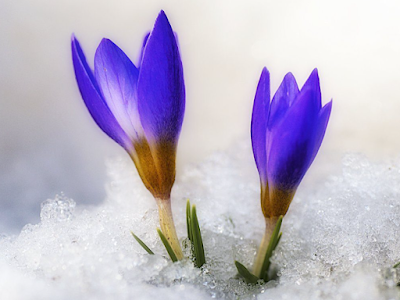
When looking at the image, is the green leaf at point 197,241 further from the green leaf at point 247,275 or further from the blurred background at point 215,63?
the blurred background at point 215,63

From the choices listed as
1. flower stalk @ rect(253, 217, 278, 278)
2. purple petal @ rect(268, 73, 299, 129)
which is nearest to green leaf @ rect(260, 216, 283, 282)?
flower stalk @ rect(253, 217, 278, 278)

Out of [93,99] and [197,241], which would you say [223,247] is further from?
[93,99]

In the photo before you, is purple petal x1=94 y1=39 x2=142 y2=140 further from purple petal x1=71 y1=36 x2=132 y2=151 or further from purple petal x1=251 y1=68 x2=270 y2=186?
purple petal x1=251 y1=68 x2=270 y2=186

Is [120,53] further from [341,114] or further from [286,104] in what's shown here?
[341,114]

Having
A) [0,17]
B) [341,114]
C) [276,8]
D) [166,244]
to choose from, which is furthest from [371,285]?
[0,17]

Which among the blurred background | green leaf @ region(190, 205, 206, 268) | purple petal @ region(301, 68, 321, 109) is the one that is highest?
the blurred background

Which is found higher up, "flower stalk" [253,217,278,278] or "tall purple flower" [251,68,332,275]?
"tall purple flower" [251,68,332,275]

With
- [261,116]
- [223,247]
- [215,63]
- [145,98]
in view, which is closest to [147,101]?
[145,98]
